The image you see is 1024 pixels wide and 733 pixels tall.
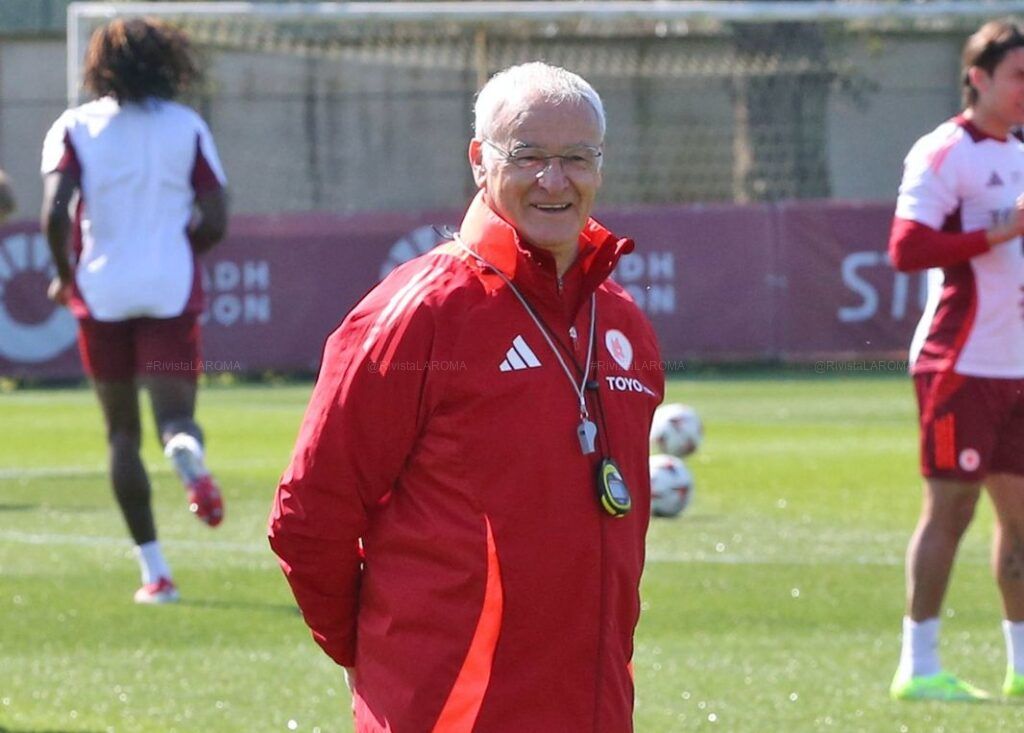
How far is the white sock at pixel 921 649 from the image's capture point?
22.9ft

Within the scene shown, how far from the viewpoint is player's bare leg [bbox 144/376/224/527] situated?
8508 millimetres

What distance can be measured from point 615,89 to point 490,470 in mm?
22887

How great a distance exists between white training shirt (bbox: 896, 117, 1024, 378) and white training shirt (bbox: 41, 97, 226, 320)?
325 cm

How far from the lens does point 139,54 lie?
8625mm

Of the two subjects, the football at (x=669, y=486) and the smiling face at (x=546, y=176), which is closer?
the smiling face at (x=546, y=176)

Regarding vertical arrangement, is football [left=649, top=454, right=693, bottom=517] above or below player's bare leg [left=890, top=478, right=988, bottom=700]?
below

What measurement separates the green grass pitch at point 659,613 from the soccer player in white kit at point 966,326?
43cm

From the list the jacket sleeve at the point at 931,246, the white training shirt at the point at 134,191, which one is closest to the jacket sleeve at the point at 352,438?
the jacket sleeve at the point at 931,246

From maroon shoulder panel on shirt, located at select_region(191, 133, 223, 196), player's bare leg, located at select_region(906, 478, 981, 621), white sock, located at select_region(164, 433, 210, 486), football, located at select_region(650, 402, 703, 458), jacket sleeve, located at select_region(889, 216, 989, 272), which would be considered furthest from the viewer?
Answer: football, located at select_region(650, 402, 703, 458)

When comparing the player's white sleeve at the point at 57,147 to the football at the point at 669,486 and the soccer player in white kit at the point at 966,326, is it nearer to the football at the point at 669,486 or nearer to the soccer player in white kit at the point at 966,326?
the soccer player in white kit at the point at 966,326

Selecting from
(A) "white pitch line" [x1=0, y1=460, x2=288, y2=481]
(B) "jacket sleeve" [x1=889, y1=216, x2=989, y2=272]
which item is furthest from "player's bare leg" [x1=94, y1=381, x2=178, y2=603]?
(A) "white pitch line" [x1=0, y1=460, x2=288, y2=481]

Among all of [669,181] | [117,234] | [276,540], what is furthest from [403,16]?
[276,540]

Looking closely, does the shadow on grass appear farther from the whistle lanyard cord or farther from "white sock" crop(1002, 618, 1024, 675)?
the whistle lanyard cord

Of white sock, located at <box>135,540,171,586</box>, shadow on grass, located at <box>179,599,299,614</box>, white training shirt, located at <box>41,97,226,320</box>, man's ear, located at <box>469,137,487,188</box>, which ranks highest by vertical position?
man's ear, located at <box>469,137,487,188</box>
